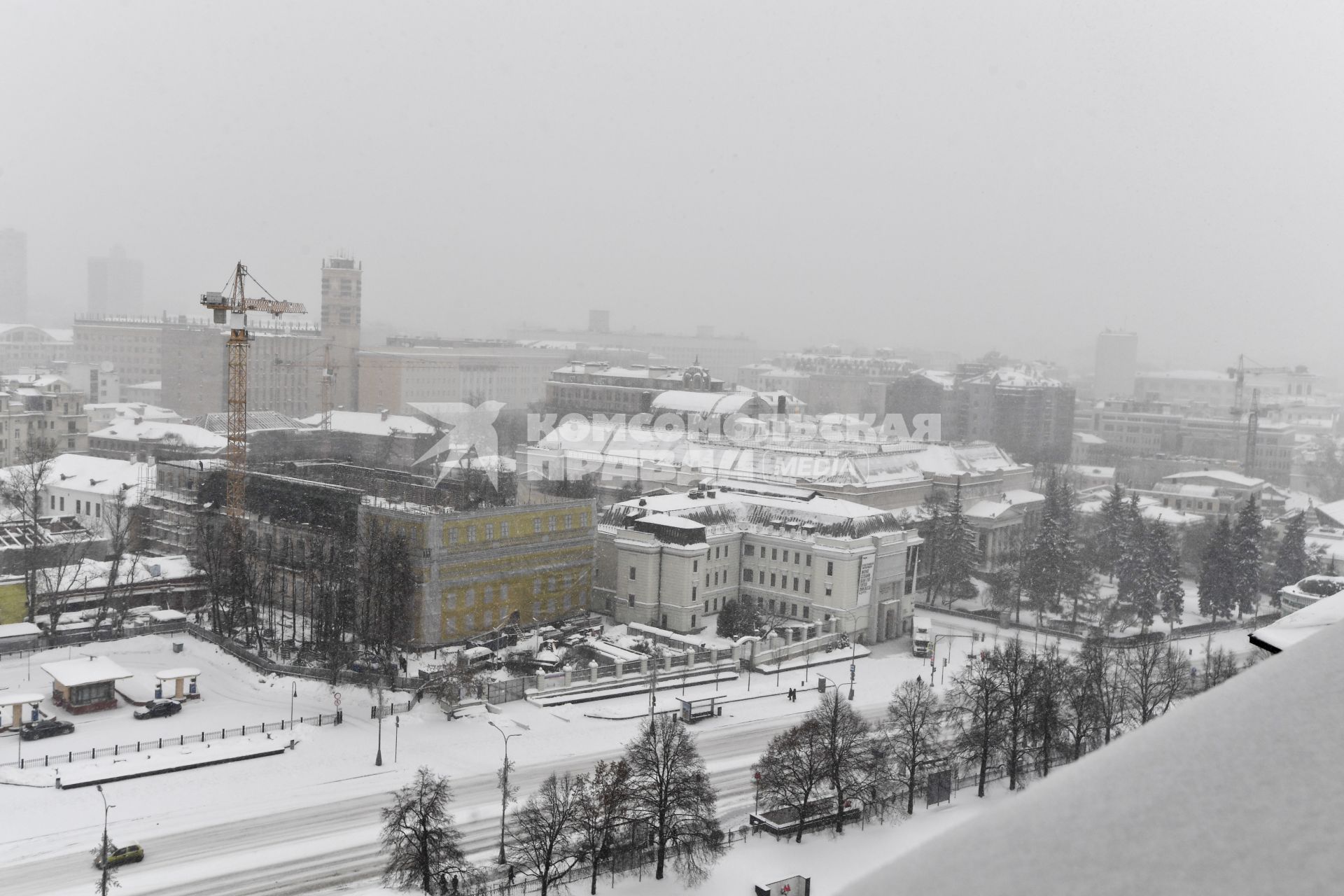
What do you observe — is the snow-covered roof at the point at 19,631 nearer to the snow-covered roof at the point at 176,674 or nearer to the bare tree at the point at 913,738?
the snow-covered roof at the point at 176,674

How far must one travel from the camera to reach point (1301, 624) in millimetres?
1892

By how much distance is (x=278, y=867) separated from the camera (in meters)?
13.1

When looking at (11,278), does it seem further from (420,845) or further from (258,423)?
(420,845)

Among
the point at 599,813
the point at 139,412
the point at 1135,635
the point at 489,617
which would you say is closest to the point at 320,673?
the point at 489,617

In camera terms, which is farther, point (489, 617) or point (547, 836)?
point (489, 617)

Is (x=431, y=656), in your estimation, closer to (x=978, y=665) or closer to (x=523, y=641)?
(x=523, y=641)

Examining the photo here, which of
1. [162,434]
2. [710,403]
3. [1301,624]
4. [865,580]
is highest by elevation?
[1301,624]

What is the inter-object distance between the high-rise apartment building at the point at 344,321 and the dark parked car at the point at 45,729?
5360 centimetres

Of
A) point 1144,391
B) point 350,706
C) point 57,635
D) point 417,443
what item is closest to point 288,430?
point 417,443

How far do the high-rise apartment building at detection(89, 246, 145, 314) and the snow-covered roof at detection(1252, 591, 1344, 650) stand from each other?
12984cm

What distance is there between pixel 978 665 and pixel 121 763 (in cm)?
1438

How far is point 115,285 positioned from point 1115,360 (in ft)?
345

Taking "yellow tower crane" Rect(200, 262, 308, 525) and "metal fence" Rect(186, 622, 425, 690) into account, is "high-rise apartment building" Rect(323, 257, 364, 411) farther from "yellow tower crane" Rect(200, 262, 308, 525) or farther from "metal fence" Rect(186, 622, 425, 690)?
"metal fence" Rect(186, 622, 425, 690)

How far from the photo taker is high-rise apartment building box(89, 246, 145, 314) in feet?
405
